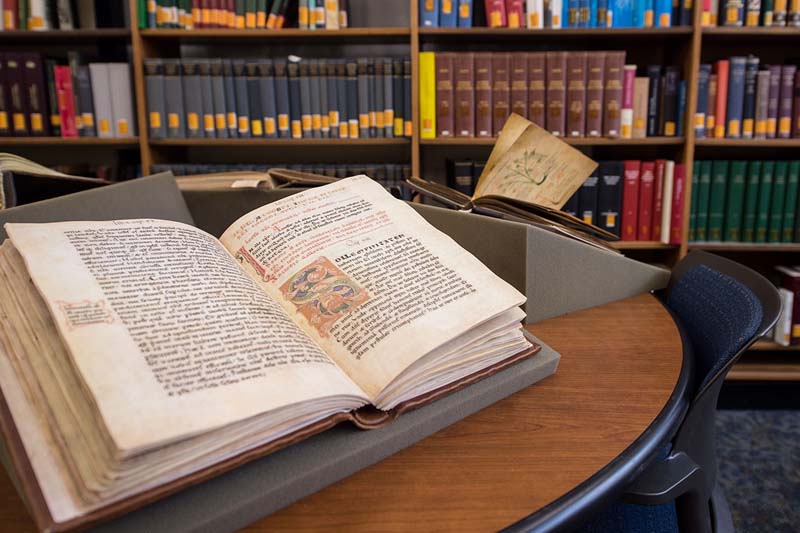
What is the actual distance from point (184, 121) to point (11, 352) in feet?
6.28

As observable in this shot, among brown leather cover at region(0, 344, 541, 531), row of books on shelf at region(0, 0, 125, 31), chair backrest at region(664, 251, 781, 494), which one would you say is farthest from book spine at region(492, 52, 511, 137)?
brown leather cover at region(0, 344, 541, 531)

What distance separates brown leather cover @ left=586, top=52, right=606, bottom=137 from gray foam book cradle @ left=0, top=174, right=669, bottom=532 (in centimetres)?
→ 135

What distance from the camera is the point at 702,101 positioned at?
2.10m

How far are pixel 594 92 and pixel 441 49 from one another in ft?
2.12

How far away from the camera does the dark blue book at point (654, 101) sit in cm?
212

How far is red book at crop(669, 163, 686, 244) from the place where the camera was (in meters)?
2.15

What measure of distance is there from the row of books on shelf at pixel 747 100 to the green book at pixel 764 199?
0.36ft

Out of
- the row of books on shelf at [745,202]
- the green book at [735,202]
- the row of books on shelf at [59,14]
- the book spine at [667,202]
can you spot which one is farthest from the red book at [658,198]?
the row of books on shelf at [59,14]

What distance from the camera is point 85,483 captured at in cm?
35

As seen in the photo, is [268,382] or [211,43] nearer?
[268,382]

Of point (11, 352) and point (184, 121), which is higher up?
point (184, 121)

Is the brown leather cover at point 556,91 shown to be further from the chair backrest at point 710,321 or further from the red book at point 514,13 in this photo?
the chair backrest at point 710,321

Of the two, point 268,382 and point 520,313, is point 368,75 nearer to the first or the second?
point 520,313

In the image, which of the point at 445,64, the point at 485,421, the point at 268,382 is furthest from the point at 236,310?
Answer: the point at 445,64
